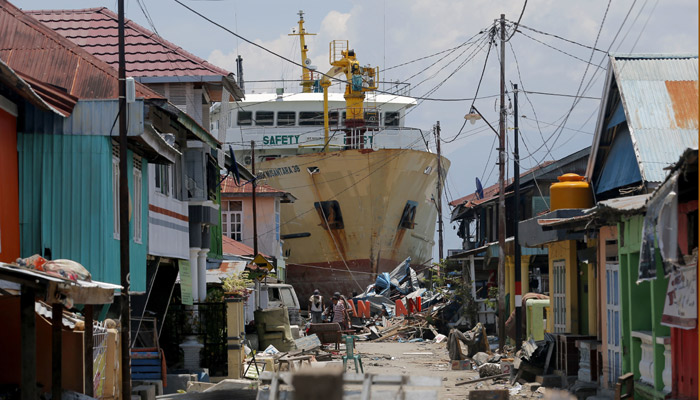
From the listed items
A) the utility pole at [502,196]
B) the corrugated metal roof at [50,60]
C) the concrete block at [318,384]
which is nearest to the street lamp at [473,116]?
the utility pole at [502,196]

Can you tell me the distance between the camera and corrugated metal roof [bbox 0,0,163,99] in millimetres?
16625

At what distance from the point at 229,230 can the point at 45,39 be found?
24.9 metres

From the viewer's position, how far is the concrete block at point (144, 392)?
50.3 ft

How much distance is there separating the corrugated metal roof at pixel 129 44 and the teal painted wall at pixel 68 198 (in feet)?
23.7

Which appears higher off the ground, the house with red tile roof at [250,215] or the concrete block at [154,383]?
the house with red tile roof at [250,215]

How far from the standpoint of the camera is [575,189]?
797 inches

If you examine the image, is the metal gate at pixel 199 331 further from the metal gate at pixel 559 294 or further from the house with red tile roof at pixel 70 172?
the metal gate at pixel 559 294

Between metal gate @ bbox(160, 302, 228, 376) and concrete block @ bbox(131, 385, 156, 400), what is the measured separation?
4.96m

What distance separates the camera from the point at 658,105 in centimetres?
1784

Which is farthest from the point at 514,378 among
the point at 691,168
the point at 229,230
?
the point at 229,230

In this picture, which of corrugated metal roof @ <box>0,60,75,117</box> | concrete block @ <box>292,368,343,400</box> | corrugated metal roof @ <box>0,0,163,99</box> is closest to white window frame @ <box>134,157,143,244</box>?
corrugated metal roof @ <box>0,0,163,99</box>

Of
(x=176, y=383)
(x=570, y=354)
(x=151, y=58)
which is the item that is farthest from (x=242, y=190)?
(x=570, y=354)

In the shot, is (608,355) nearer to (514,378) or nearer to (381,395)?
(514,378)

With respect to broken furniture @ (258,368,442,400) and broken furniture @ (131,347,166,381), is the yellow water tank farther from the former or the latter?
broken furniture @ (258,368,442,400)
